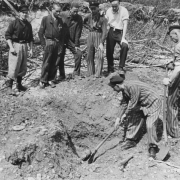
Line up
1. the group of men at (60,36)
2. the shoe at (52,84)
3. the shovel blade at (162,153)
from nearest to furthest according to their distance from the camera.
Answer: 1. the shovel blade at (162,153)
2. the group of men at (60,36)
3. the shoe at (52,84)

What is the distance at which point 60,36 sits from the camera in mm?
6496

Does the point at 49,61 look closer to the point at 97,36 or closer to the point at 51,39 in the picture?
the point at 51,39

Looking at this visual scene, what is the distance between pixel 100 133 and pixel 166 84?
1617 mm

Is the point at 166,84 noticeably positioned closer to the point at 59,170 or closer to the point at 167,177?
the point at 167,177

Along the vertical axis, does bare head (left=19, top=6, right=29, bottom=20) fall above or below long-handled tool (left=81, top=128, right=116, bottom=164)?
above

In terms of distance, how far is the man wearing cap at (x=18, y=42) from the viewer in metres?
6.05

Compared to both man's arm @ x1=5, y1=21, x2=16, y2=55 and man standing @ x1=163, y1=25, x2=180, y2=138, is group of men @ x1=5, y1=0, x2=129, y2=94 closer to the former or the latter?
man's arm @ x1=5, y1=21, x2=16, y2=55

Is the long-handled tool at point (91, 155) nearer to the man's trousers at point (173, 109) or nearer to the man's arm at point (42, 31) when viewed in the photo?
the man's trousers at point (173, 109)

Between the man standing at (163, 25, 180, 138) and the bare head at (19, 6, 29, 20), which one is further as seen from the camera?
the bare head at (19, 6, 29, 20)

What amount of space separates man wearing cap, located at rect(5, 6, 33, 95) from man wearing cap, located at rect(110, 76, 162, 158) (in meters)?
2.21

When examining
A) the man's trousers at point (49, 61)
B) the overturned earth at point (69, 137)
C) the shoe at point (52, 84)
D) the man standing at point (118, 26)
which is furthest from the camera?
the shoe at point (52, 84)

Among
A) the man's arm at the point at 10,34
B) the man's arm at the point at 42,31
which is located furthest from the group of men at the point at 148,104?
the man's arm at the point at 10,34

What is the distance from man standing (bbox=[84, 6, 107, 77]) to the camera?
643 centimetres

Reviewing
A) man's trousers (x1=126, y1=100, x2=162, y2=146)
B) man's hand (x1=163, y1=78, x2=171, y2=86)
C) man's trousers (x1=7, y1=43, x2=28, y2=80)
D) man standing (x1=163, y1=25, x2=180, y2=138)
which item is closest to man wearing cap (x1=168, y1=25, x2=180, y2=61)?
man standing (x1=163, y1=25, x2=180, y2=138)
